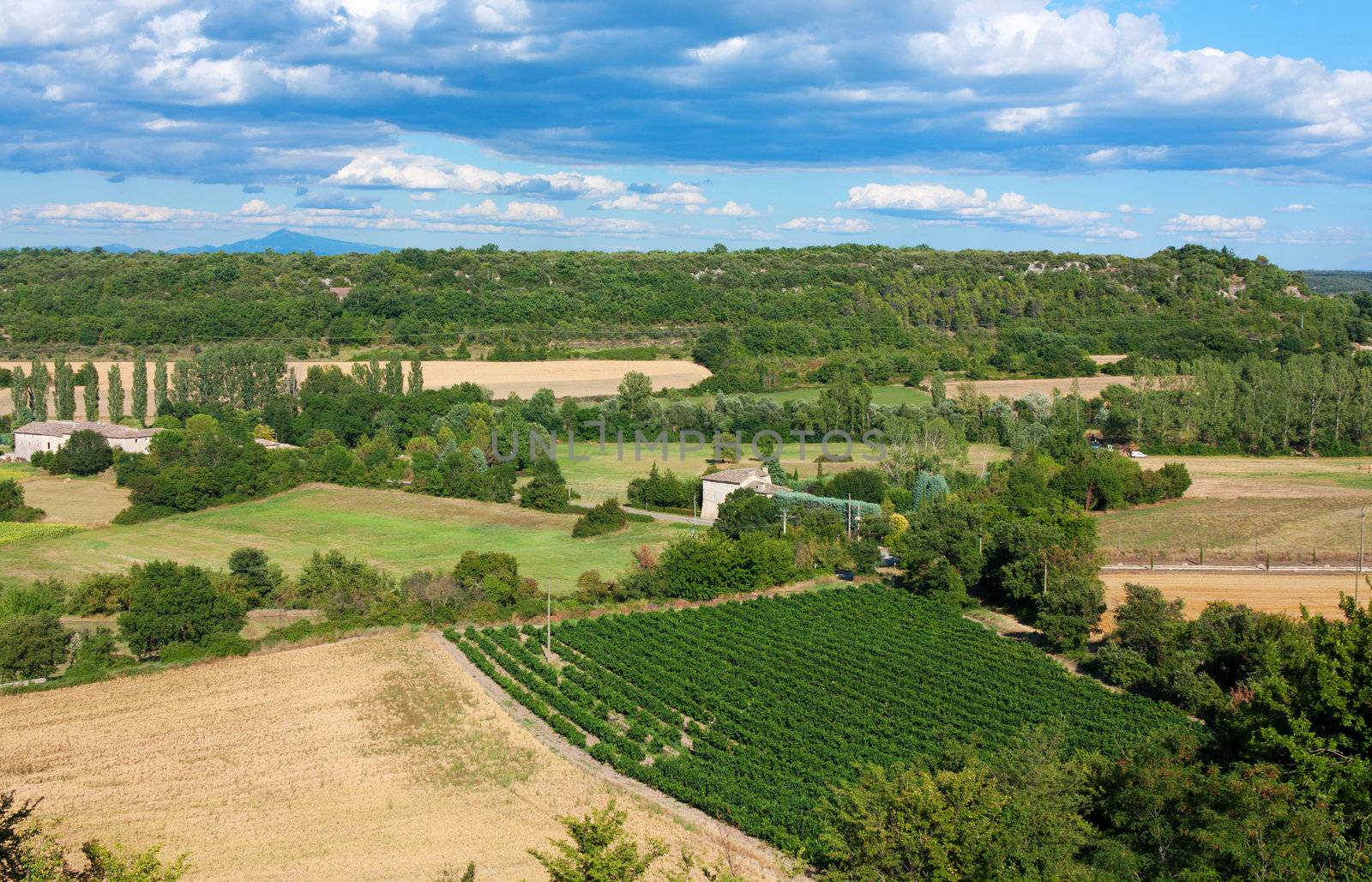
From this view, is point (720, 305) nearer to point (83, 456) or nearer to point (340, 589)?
point (83, 456)

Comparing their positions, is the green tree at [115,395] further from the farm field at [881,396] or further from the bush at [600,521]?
the bush at [600,521]

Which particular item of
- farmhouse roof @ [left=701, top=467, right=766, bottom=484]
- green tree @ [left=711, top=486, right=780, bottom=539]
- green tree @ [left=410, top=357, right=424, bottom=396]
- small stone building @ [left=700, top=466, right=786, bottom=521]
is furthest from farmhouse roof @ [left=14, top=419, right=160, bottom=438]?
green tree @ [left=711, top=486, right=780, bottom=539]

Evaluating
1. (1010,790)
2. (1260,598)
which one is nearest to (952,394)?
(1260,598)

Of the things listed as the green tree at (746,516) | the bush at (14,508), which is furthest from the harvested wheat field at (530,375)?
the green tree at (746,516)

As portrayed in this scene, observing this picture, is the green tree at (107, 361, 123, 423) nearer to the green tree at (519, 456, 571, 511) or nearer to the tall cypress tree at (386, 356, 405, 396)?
the tall cypress tree at (386, 356, 405, 396)

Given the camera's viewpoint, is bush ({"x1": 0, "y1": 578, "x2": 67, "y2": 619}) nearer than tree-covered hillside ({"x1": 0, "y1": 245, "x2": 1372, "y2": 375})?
Yes
